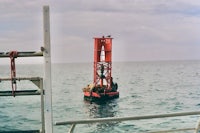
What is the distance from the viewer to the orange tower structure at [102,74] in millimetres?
43719

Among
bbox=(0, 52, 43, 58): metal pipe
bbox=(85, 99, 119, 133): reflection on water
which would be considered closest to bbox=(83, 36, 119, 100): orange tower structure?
bbox=(85, 99, 119, 133): reflection on water

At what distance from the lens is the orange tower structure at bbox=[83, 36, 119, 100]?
4372 centimetres

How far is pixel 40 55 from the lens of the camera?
419 centimetres

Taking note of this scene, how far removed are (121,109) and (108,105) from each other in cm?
298

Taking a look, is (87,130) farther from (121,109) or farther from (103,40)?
(103,40)

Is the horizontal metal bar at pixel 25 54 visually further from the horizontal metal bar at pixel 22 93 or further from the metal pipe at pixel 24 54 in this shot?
the horizontal metal bar at pixel 22 93

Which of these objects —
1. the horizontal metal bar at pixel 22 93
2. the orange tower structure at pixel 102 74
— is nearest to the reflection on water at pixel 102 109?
the orange tower structure at pixel 102 74

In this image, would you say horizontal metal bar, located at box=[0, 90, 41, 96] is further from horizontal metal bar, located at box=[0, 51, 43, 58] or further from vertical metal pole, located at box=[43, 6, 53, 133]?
horizontal metal bar, located at box=[0, 51, 43, 58]

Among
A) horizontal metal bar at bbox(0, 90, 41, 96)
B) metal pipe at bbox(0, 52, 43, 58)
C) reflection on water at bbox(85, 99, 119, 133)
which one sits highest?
metal pipe at bbox(0, 52, 43, 58)

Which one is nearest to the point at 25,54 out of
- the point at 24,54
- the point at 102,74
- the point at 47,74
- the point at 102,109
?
the point at 24,54

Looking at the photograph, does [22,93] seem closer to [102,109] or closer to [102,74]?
[102,109]

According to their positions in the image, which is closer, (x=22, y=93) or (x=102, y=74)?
(x=22, y=93)

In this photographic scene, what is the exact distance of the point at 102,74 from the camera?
45.6 metres

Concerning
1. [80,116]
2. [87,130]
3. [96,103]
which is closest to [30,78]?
[87,130]
